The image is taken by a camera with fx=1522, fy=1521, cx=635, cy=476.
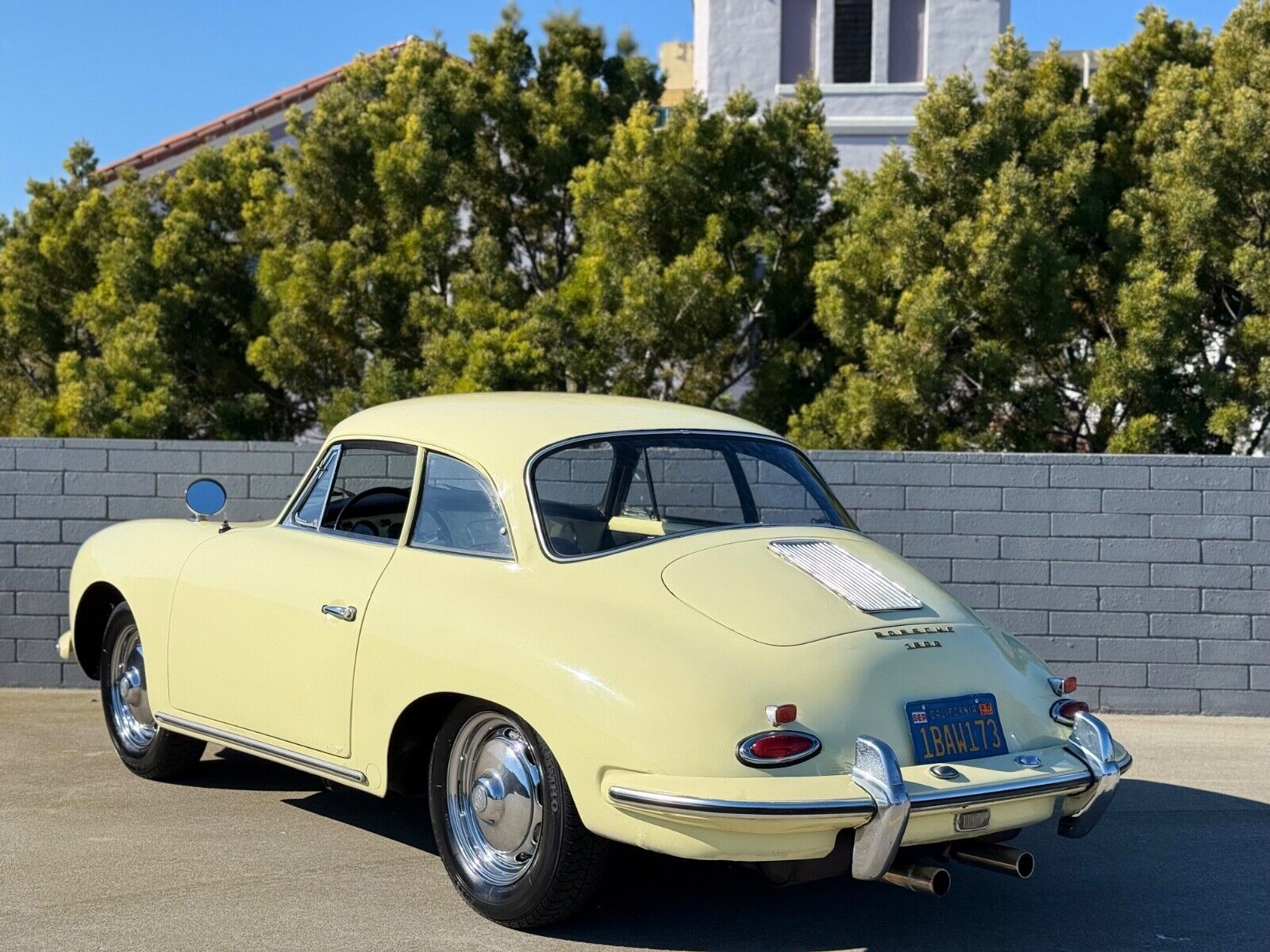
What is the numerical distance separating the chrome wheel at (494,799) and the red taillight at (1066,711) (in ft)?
5.47

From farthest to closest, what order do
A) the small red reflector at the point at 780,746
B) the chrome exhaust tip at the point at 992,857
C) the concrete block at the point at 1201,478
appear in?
the concrete block at the point at 1201,478
the chrome exhaust tip at the point at 992,857
the small red reflector at the point at 780,746

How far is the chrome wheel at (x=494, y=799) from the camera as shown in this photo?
4.72m

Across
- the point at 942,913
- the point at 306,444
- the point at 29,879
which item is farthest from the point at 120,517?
the point at 942,913

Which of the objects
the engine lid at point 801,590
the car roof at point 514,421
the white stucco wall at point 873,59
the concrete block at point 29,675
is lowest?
the concrete block at point 29,675

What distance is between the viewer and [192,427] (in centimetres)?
1352

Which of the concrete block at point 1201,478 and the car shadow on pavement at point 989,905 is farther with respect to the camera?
the concrete block at point 1201,478

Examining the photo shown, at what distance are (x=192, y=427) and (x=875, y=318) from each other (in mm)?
6102

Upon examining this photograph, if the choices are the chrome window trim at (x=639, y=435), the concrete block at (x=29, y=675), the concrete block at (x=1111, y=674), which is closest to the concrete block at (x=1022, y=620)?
the concrete block at (x=1111, y=674)

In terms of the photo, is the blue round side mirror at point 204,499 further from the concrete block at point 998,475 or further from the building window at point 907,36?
the building window at point 907,36

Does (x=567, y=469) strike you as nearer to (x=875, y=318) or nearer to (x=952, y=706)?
(x=952, y=706)

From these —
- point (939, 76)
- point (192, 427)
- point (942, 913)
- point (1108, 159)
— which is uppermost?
point (939, 76)

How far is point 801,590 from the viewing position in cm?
481

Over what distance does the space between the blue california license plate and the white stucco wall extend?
1398 cm

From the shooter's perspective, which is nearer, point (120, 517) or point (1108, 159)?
point (120, 517)
